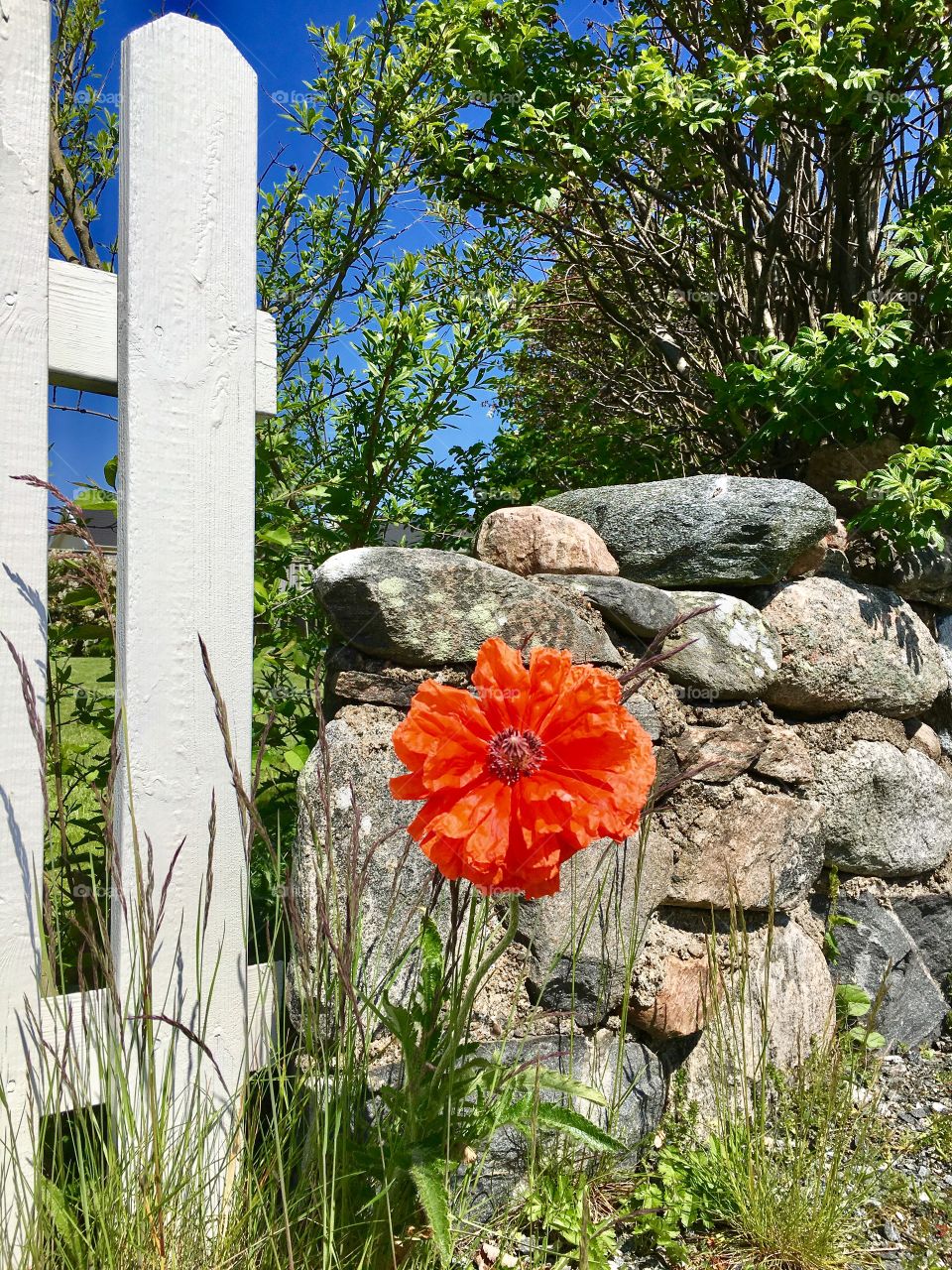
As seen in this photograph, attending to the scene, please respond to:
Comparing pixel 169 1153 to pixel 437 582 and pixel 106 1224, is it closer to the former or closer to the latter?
pixel 106 1224

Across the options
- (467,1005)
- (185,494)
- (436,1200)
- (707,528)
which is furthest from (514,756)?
(707,528)

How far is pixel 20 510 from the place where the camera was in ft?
4.78

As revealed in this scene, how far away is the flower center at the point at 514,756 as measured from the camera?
1.05 meters

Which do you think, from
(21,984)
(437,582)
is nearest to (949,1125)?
(437,582)

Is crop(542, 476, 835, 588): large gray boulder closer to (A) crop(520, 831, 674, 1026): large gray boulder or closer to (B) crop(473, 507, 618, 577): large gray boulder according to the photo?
(B) crop(473, 507, 618, 577): large gray boulder

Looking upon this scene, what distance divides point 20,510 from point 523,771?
3.21ft

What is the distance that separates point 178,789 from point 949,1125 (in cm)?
220

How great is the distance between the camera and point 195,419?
1581 mm

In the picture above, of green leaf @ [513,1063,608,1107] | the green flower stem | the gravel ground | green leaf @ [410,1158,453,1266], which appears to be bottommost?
the gravel ground

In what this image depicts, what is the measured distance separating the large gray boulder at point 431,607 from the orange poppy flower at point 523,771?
0.75m

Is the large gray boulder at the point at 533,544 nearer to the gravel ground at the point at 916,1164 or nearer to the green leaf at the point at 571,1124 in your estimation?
the green leaf at the point at 571,1124

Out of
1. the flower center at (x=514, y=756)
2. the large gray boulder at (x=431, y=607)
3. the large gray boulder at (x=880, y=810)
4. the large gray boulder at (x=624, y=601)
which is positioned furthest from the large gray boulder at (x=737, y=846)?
the flower center at (x=514, y=756)

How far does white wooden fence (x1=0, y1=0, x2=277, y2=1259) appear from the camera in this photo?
1.45 metres

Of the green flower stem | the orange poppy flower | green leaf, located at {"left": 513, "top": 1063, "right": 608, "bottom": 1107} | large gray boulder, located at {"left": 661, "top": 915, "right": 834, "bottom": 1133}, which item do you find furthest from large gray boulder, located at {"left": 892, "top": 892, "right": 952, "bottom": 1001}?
the orange poppy flower
